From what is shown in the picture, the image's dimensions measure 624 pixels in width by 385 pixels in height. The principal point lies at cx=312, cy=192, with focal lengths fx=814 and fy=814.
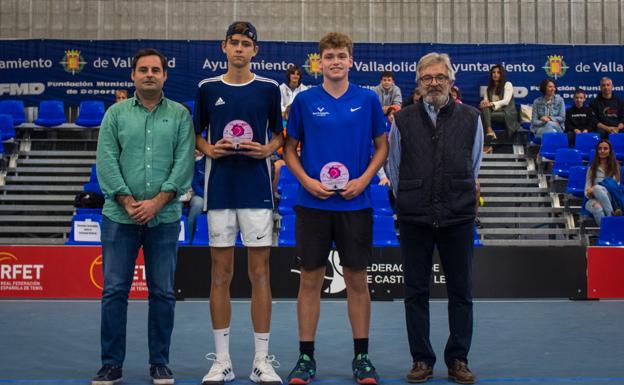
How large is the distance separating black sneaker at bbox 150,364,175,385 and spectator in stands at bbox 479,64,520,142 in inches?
361

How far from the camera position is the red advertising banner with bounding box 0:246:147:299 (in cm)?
909

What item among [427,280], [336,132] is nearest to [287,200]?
[427,280]

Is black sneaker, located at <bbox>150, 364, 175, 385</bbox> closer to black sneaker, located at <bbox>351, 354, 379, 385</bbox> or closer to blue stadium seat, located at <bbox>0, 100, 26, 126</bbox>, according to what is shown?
black sneaker, located at <bbox>351, 354, 379, 385</bbox>

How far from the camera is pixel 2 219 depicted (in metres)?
11.8

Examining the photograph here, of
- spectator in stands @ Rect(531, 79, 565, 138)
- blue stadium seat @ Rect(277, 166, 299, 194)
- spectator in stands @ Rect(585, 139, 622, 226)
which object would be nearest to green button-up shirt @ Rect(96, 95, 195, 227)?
blue stadium seat @ Rect(277, 166, 299, 194)

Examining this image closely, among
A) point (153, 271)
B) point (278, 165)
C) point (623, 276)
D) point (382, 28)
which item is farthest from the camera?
point (382, 28)

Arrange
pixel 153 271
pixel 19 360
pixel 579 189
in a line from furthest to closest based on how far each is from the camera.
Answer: pixel 579 189 → pixel 19 360 → pixel 153 271

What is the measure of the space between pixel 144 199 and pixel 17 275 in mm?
5324

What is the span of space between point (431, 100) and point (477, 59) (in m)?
10.0

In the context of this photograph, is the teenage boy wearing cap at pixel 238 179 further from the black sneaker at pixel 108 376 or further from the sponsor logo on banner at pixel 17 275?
the sponsor logo on banner at pixel 17 275

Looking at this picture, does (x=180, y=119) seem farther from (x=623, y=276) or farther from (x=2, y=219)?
(x=2, y=219)

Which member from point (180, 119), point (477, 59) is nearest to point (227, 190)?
point (180, 119)

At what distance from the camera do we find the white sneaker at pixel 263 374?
4.36 metres

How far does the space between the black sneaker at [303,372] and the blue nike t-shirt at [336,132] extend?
851 millimetres
